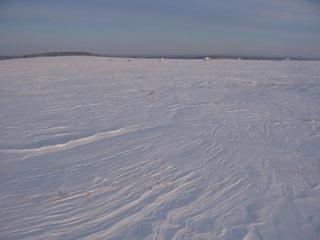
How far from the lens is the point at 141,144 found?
20.0 ft

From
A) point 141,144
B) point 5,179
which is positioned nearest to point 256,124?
point 141,144

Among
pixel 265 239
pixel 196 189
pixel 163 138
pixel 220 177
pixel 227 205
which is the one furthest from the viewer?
pixel 163 138

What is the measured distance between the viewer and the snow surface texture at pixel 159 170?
3660 mm

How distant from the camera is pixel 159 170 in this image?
4.99 m

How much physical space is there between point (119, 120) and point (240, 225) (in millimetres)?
4468

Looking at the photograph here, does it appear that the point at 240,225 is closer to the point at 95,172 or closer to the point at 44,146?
the point at 95,172

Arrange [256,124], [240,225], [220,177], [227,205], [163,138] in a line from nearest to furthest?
[240,225] < [227,205] < [220,177] < [163,138] < [256,124]

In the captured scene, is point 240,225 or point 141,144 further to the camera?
point 141,144

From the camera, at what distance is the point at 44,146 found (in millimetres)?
5953

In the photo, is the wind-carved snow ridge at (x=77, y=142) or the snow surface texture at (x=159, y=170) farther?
the wind-carved snow ridge at (x=77, y=142)

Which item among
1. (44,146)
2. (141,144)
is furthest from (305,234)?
(44,146)

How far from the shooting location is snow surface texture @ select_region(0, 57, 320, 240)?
366 cm

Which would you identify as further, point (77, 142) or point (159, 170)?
point (77, 142)

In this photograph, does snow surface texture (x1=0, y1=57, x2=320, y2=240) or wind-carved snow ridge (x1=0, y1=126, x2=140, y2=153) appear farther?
wind-carved snow ridge (x1=0, y1=126, x2=140, y2=153)
